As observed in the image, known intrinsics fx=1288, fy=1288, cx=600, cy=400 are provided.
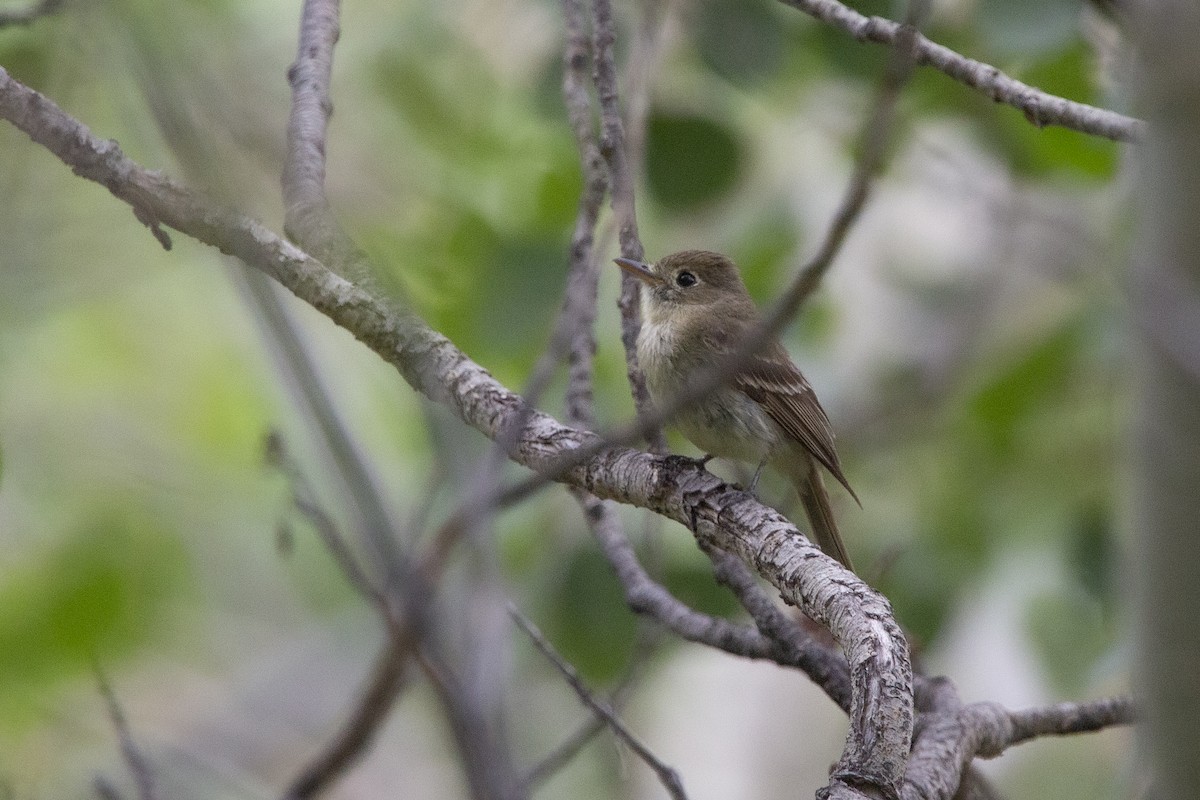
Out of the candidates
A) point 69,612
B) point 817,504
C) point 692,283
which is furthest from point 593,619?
point 69,612

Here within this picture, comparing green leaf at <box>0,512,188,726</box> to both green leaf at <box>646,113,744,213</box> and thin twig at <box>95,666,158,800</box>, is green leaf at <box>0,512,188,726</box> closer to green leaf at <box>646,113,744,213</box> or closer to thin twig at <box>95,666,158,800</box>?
thin twig at <box>95,666,158,800</box>

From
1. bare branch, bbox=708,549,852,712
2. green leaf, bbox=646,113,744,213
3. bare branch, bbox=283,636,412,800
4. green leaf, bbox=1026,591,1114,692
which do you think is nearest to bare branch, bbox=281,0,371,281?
bare branch, bbox=283,636,412,800

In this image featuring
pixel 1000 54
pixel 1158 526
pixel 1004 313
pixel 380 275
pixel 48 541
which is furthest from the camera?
pixel 1004 313

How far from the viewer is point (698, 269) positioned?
16.5 ft

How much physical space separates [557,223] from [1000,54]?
182 centimetres

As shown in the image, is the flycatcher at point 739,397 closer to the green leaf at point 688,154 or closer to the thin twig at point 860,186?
the green leaf at point 688,154

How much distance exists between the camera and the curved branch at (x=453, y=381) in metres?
2.73

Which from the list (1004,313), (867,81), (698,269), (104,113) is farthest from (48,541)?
(1004,313)

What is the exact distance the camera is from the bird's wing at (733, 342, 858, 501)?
4383mm

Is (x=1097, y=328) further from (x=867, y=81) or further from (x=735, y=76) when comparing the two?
(x=735, y=76)

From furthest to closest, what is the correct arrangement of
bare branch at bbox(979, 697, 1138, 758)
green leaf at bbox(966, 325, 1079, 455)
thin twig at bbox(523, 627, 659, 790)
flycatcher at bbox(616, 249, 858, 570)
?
green leaf at bbox(966, 325, 1079, 455) < flycatcher at bbox(616, 249, 858, 570) < bare branch at bbox(979, 697, 1138, 758) < thin twig at bbox(523, 627, 659, 790)

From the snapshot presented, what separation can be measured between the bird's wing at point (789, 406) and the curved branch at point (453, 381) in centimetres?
130

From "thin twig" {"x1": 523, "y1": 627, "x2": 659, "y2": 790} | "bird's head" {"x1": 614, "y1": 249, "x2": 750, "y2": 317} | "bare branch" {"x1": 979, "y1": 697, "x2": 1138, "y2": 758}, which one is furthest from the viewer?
"bird's head" {"x1": 614, "y1": 249, "x2": 750, "y2": 317}

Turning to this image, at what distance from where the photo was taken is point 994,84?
322 centimetres
